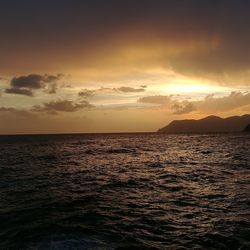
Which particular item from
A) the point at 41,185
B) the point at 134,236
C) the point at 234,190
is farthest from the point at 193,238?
the point at 41,185

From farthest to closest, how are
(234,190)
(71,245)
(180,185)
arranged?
(180,185)
(234,190)
(71,245)

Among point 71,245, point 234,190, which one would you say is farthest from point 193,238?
point 234,190

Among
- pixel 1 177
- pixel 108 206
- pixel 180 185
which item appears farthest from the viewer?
pixel 1 177

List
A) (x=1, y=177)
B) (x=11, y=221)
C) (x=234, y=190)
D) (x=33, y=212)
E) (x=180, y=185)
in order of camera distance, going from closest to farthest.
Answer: (x=11, y=221)
(x=33, y=212)
(x=234, y=190)
(x=180, y=185)
(x=1, y=177)

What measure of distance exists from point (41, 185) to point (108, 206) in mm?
10561

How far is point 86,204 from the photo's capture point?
71.8ft

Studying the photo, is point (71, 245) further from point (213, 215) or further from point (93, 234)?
point (213, 215)

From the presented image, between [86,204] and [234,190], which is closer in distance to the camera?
[86,204]

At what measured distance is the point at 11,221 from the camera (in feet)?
58.1

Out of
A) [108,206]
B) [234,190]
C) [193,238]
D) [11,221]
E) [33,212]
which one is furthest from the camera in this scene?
[234,190]

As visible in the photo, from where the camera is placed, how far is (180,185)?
29.0 metres

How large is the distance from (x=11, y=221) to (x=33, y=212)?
2.21m

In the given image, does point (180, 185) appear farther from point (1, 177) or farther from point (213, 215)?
point (1, 177)

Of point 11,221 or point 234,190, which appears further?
point 234,190
